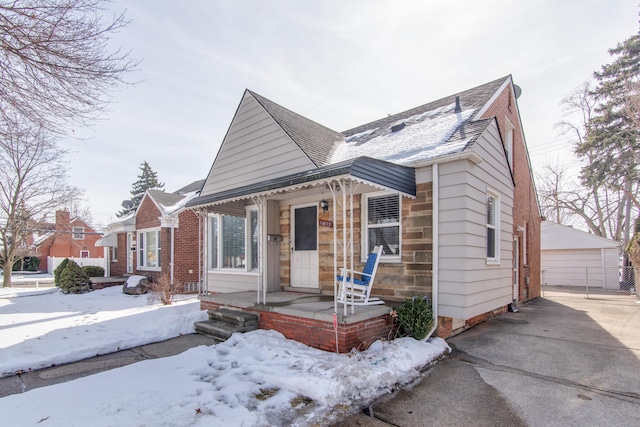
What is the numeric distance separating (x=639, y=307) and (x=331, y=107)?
11720 millimetres

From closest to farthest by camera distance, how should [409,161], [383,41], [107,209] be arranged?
[409,161] → [383,41] → [107,209]

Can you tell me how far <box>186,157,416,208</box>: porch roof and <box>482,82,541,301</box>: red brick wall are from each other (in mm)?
4035

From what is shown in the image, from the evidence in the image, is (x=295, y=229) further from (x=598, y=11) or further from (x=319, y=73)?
(x=598, y=11)

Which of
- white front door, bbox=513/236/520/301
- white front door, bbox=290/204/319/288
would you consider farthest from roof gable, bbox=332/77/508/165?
white front door, bbox=513/236/520/301

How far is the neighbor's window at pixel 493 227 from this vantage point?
294 inches

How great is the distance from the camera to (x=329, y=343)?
5.32 metres

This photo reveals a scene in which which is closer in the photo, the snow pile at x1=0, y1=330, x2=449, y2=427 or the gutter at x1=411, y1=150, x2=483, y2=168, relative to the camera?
the snow pile at x1=0, y1=330, x2=449, y2=427

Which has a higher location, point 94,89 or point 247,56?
point 247,56

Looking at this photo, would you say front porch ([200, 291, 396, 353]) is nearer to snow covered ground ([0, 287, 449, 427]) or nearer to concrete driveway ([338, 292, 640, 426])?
Answer: snow covered ground ([0, 287, 449, 427])

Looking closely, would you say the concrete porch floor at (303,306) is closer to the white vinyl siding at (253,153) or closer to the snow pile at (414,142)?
the snow pile at (414,142)

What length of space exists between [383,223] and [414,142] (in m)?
1.97

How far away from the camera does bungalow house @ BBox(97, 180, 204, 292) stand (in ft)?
45.3

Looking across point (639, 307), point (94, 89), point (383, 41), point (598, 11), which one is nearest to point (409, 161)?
point (383, 41)

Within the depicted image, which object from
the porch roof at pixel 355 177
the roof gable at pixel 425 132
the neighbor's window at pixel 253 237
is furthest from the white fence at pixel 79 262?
the porch roof at pixel 355 177
